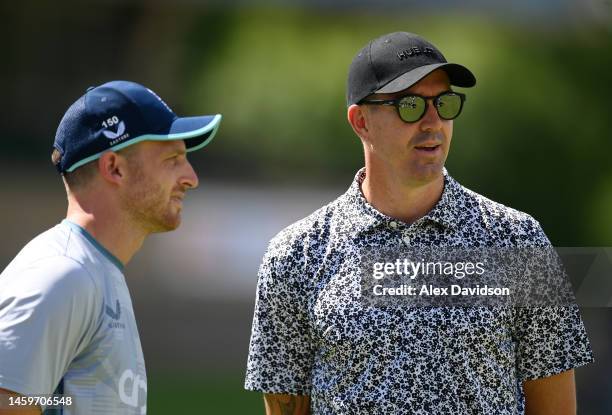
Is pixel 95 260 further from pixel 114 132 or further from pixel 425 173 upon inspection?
pixel 425 173

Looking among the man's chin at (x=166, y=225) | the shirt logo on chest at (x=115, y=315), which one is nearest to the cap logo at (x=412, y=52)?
the man's chin at (x=166, y=225)

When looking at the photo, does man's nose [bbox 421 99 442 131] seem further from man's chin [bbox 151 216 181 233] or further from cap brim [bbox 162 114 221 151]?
man's chin [bbox 151 216 181 233]

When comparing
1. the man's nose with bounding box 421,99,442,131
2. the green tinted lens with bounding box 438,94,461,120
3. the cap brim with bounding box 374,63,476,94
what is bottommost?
the man's nose with bounding box 421,99,442,131

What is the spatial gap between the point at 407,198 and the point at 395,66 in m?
0.38

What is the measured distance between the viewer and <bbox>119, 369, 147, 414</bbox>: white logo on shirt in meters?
2.18

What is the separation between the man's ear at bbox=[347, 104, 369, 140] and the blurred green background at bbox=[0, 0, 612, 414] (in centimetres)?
644

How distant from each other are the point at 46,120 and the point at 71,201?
11297 mm

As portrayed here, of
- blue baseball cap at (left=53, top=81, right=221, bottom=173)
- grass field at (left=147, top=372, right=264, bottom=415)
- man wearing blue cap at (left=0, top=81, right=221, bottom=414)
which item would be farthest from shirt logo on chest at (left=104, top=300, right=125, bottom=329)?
grass field at (left=147, top=372, right=264, bottom=415)

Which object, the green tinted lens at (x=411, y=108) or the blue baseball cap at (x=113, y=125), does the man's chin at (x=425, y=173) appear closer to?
the green tinted lens at (x=411, y=108)

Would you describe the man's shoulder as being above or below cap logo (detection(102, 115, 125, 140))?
below

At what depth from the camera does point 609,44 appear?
11281mm

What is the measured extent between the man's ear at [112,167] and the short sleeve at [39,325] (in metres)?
0.32

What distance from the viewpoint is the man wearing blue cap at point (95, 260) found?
202cm

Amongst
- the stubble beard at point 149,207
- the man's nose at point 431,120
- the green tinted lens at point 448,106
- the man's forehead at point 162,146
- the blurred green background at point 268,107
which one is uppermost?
the blurred green background at point 268,107
